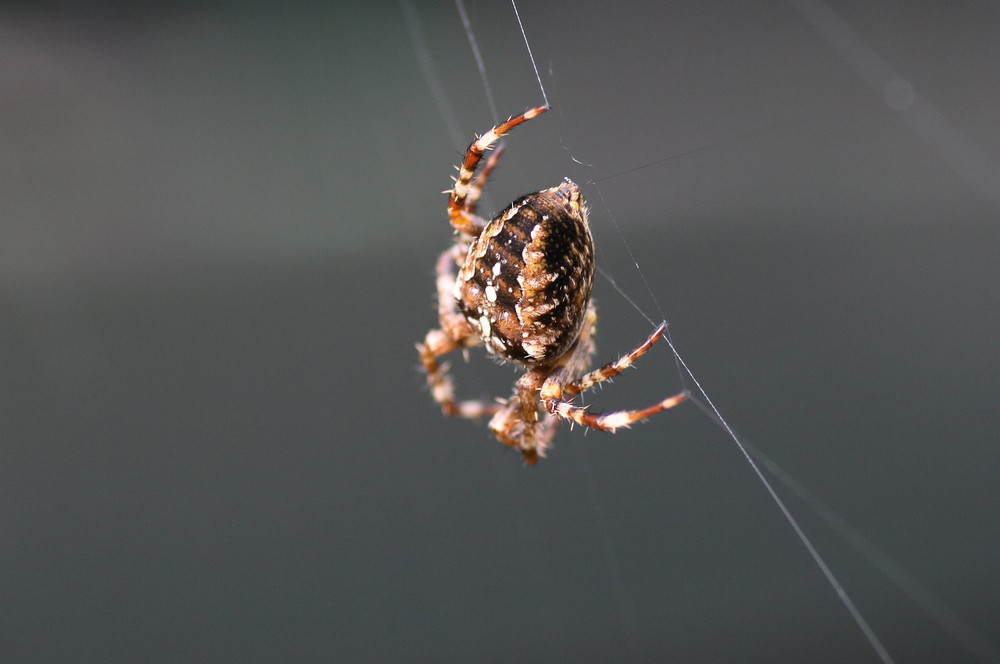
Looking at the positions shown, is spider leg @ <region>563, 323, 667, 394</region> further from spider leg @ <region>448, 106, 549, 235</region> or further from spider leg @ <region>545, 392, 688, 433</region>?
spider leg @ <region>448, 106, 549, 235</region>

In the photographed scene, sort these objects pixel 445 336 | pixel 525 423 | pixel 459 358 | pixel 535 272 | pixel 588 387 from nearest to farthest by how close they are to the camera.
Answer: pixel 535 272, pixel 588 387, pixel 525 423, pixel 445 336, pixel 459 358

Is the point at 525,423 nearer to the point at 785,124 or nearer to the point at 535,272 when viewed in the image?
the point at 535,272

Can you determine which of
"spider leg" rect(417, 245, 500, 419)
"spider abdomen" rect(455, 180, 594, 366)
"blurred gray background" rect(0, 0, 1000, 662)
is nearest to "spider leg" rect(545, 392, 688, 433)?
"spider abdomen" rect(455, 180, 594, 366)

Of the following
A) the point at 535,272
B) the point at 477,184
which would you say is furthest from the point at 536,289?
the point at 477,184

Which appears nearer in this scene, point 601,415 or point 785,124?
point 601,415

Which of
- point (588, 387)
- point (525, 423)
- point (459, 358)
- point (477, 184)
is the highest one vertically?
point (477, 184)

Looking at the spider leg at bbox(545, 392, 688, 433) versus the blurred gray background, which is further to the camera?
the blurred gray background

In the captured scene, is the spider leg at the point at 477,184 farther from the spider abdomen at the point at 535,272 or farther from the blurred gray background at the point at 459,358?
the blurred gray background at the point at 459,358

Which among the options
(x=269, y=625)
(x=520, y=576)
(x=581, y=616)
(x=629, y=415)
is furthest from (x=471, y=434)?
(x=629, y=415)
